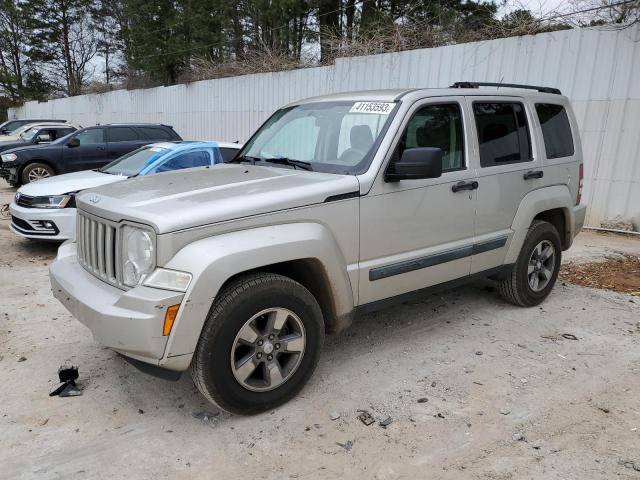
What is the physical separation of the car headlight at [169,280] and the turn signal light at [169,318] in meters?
0.10

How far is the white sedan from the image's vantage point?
687cm

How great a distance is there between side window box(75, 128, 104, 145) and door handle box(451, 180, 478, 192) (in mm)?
10300

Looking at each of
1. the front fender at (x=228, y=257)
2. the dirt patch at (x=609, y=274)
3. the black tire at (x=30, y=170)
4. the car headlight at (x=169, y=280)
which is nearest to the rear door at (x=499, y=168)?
the front fender at (x=228, y=257)

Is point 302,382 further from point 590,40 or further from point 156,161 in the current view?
point 590,40

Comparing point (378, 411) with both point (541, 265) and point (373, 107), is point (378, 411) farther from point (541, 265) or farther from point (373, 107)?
point (541, 265)

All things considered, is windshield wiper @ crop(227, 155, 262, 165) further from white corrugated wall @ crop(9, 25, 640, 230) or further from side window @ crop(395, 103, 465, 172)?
white corrugated wall @ crop(9, 25, 640, 230)

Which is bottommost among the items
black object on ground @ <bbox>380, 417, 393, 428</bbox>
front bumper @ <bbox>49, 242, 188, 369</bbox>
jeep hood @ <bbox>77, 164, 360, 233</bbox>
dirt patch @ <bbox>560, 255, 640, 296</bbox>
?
black object on ground @ <bbox>380, 417, 393, 428</bbox>

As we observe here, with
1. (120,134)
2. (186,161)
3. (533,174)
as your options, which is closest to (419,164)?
(533,174)

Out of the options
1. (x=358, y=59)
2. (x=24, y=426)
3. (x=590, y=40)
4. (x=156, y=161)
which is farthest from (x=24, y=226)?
(x=590, y=40)

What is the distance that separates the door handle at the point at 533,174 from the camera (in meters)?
4.61

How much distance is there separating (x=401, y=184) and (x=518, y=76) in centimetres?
650

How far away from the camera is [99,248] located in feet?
10.7

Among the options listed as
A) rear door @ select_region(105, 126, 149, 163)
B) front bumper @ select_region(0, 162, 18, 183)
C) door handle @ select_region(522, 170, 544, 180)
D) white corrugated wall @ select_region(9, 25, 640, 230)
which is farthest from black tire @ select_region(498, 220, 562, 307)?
A: front bumper @ select_region(0, 162, 18, 183)

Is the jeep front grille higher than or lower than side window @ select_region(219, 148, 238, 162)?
lower
